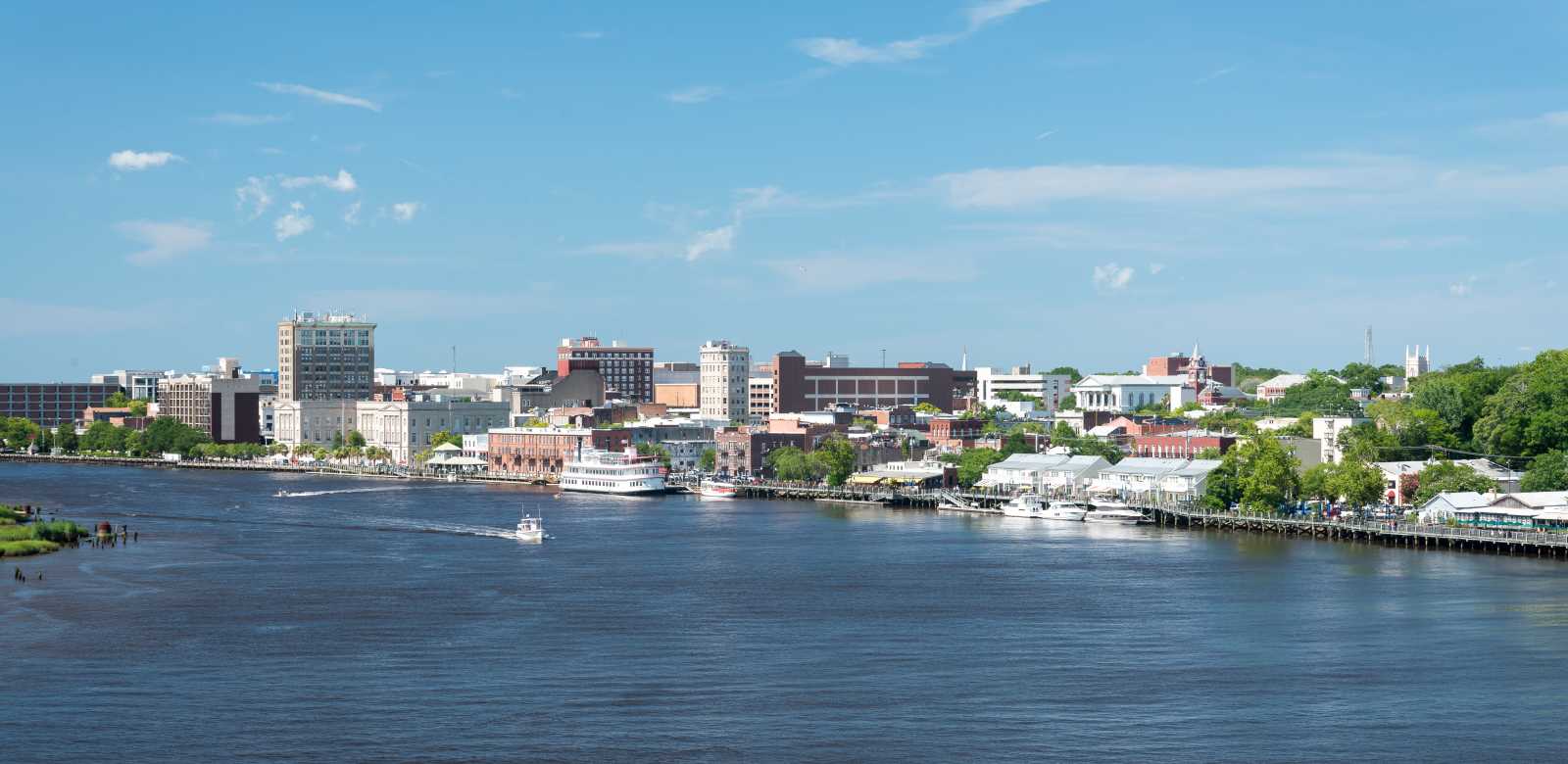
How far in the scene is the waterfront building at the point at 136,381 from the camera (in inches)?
6801

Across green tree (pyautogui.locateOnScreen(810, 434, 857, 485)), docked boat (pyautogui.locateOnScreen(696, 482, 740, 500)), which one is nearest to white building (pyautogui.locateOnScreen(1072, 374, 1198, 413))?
green tree (pyautogui.locateOnScreen(810, 434, 857, 485))

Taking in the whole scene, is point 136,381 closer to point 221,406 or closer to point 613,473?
point 221,406

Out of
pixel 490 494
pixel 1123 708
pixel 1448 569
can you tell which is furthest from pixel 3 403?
pixel 1123 708

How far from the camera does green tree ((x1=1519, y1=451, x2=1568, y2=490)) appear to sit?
195 ft

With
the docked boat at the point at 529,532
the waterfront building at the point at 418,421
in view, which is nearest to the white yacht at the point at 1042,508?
the docked boat at the point at 529,532

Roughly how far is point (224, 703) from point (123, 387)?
154113mm

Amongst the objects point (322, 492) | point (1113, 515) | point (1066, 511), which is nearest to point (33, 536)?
point (322, 492)

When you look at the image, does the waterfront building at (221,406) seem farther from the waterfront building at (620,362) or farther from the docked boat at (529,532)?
the docked boat at (529,532)

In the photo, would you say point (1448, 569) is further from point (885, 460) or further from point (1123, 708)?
point (885, 460)

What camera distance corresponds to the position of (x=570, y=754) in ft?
84.9

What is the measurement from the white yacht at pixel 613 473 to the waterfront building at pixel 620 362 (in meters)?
56.0

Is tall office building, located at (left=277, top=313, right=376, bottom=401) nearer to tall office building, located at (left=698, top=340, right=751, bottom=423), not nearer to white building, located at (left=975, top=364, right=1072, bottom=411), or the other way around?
tall office building, located at (left=698, top=340, right=751, bottom=423)

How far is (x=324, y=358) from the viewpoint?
142m

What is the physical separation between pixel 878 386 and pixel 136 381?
7148 centimetres
